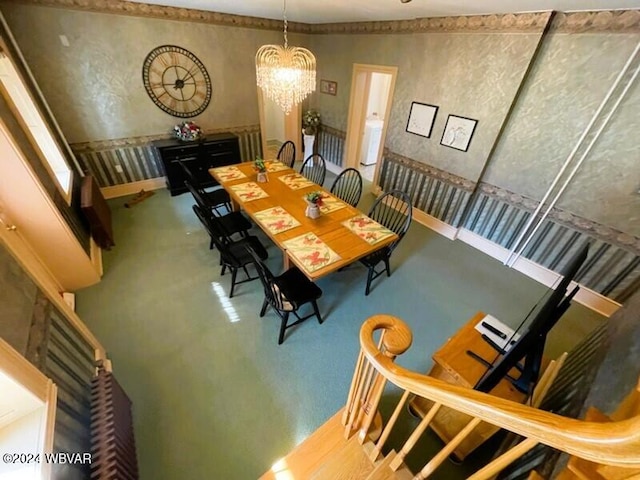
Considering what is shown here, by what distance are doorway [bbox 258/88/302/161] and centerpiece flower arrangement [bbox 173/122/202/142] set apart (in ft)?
4.20

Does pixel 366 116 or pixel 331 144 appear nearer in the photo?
pixel 366 116

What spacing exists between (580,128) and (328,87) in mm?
3851

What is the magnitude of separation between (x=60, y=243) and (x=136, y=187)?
2.25m

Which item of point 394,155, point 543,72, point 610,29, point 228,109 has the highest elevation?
point 610,29

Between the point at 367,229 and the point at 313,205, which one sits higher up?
the point at 313,205

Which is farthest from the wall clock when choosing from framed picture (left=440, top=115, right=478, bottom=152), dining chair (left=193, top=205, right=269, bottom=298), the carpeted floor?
framed picture (left=440, top=115, right=478, bottom=152)

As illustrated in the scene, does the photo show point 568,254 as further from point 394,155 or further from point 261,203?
point 261,203

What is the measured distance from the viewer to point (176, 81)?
393 centimetres

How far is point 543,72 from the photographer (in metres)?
2.56

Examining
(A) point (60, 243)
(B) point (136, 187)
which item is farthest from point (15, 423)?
(B) point (136, 187)

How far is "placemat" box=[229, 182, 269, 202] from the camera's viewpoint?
9.43 feet

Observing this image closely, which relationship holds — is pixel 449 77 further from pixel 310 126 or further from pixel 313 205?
pixel 310 126

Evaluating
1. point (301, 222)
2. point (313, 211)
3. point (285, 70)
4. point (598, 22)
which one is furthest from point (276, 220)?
point (598, 22)

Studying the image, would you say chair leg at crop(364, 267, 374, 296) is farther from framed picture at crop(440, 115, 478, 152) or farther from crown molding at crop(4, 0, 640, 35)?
crown molding at crop(4, 0, 640, 35)
